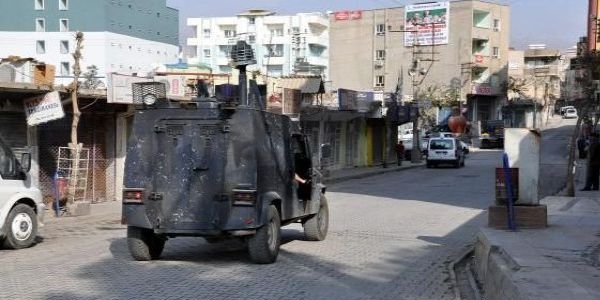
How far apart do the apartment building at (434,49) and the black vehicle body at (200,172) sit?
62748 mm

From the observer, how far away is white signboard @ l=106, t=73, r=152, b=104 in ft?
62.4

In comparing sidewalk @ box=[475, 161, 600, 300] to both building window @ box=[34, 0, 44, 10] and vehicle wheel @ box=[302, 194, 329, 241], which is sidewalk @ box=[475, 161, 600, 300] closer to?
vehicle wheel @ box=[302, 194, 329, 241]

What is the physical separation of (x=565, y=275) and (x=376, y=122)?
120ft

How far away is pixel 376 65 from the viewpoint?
3199 inches

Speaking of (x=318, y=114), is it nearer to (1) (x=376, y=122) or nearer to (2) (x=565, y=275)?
(1) (x=376, y=122)

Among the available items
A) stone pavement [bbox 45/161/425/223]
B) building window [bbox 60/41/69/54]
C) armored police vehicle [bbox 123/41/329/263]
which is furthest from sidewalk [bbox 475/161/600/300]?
building window [bbox 60/41/69/54]

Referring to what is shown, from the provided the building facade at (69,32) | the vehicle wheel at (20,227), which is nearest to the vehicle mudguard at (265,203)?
the vehicle wheel at (20,227)

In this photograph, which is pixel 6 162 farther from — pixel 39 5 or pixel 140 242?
pixel 39 5

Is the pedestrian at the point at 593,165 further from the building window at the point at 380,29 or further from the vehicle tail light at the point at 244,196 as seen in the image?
the building window at the point at 380,29

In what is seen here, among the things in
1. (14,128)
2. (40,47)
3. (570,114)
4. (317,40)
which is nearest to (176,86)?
(14,128)

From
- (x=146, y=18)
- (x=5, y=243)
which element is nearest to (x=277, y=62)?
(x=146, y=18)

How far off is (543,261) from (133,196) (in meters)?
5.48

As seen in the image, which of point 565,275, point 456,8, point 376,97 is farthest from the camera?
point 456,8

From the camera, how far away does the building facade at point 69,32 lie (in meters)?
74.4
